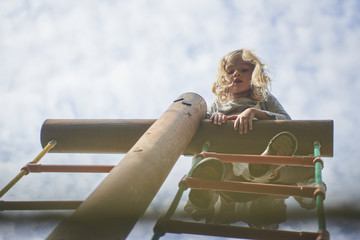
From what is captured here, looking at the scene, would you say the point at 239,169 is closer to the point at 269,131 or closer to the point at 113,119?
the point at 269,131

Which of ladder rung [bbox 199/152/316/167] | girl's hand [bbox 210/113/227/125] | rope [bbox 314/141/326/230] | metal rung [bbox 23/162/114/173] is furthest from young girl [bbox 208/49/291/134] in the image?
metal rung [bbox 23/162/114/173]

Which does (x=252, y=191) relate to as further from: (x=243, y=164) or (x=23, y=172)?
(x=23, y=172)

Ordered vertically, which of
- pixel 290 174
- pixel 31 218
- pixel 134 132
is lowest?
pixel 31 218

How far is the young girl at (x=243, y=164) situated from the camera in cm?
182

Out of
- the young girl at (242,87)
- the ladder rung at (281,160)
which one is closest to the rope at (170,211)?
the ladder rung at (281,160)

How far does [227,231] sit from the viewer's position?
1318 millimetres

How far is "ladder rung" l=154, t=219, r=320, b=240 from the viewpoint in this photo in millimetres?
1260

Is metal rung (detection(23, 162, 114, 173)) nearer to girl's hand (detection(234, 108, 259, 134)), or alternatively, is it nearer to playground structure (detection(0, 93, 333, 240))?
playground structure (detection(0, 93, 333, 240))

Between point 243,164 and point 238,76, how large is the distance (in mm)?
1152

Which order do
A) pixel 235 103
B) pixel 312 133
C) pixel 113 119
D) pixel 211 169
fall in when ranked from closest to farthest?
pixel 211 169 → pixel 312 133 → pixel 113 119 → pixel 235 103

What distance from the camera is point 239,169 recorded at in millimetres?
2359

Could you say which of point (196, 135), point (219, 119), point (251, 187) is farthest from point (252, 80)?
point (251, 187)

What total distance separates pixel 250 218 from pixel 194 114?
752 mm

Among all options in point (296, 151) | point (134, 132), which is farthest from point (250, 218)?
point (134, 132)
